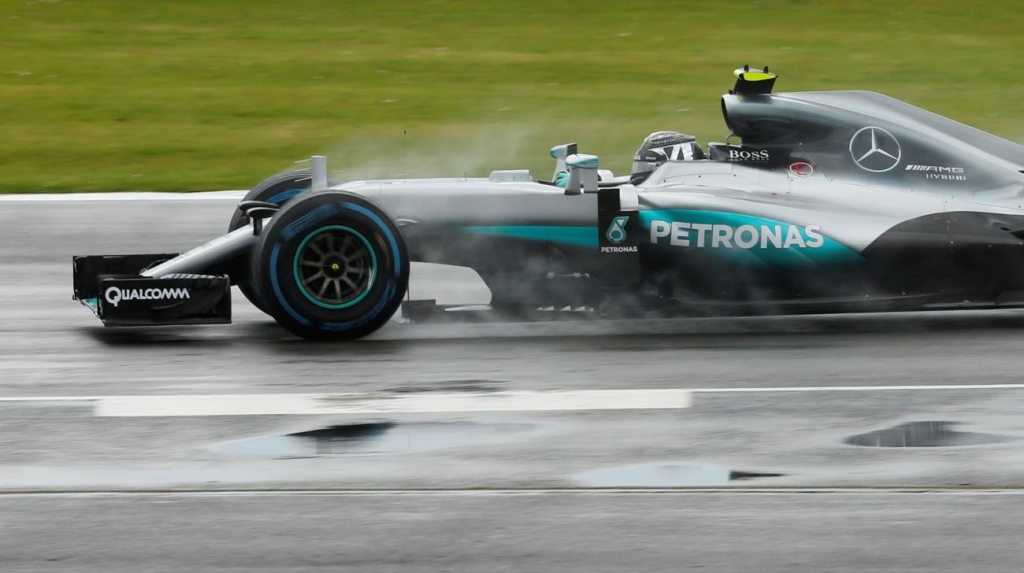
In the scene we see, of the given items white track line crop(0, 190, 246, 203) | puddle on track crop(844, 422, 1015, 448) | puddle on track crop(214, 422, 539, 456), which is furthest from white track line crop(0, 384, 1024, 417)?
white track line crop(0, 190, 246, 203)

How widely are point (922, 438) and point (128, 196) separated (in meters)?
9.17

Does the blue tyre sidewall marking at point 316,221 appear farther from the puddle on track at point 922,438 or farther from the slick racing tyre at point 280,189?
the puddle on track at point 922,438

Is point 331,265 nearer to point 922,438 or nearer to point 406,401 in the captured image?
point 406,401

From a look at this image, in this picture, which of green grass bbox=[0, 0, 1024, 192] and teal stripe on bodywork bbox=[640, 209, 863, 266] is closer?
teal stripe on bodywork bbox=[640, 209, 863, 266]

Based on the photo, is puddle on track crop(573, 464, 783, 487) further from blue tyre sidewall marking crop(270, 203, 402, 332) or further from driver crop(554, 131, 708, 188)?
driver crop(554, 131, 708, 188)

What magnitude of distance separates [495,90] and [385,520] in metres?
14.7

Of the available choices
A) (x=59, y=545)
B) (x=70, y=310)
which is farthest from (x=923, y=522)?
(x=70, y=310)

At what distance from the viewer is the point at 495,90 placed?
63.1 ft

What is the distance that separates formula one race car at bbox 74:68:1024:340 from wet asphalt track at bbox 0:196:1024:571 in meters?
0.25

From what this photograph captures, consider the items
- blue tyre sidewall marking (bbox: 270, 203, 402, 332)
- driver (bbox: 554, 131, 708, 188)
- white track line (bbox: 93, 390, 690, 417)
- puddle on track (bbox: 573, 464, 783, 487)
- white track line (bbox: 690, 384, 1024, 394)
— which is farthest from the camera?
driver (bbox: 554, 131, 708, 188)

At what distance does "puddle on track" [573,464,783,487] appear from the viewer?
17.3ft

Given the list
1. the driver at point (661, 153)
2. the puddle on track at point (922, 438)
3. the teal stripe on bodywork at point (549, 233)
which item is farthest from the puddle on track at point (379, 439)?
the driver at point (661, 153)

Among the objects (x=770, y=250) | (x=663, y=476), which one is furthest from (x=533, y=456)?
(x=770, y=250)

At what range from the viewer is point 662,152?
8555mm
